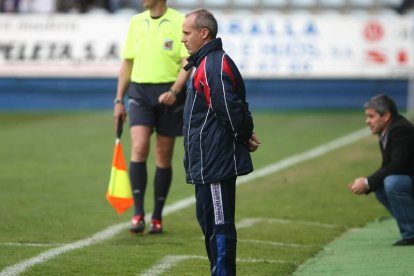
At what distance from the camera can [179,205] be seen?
38.5 ft

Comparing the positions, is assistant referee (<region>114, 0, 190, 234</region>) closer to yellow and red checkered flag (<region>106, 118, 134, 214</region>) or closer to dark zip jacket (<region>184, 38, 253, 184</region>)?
yellow and red checkered flag (<region>106, 118, 134, 214</region>)


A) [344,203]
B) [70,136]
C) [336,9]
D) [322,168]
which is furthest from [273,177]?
[336,9]

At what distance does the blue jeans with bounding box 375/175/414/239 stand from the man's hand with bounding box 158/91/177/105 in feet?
6.10

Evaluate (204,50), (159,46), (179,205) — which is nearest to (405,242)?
(159,46)

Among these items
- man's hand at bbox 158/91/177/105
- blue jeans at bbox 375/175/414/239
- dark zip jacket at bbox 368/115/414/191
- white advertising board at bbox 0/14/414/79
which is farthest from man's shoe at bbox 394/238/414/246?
white advertising board at bbox 0/14/414/79

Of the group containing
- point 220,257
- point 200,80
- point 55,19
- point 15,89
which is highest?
point 200,80

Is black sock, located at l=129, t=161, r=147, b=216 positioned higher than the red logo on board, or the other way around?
black sock, located at l=129, t=161, r=147, b=216

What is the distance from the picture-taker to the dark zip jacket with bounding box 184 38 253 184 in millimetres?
6746

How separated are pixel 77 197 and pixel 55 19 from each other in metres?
12.7

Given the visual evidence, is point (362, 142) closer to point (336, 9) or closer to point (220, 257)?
point (336, 9)

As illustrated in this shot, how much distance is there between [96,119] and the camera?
74.6 feet

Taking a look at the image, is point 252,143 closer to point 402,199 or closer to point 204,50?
point 204,50

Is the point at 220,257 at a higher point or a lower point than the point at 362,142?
higher

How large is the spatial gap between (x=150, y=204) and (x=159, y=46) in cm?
244
